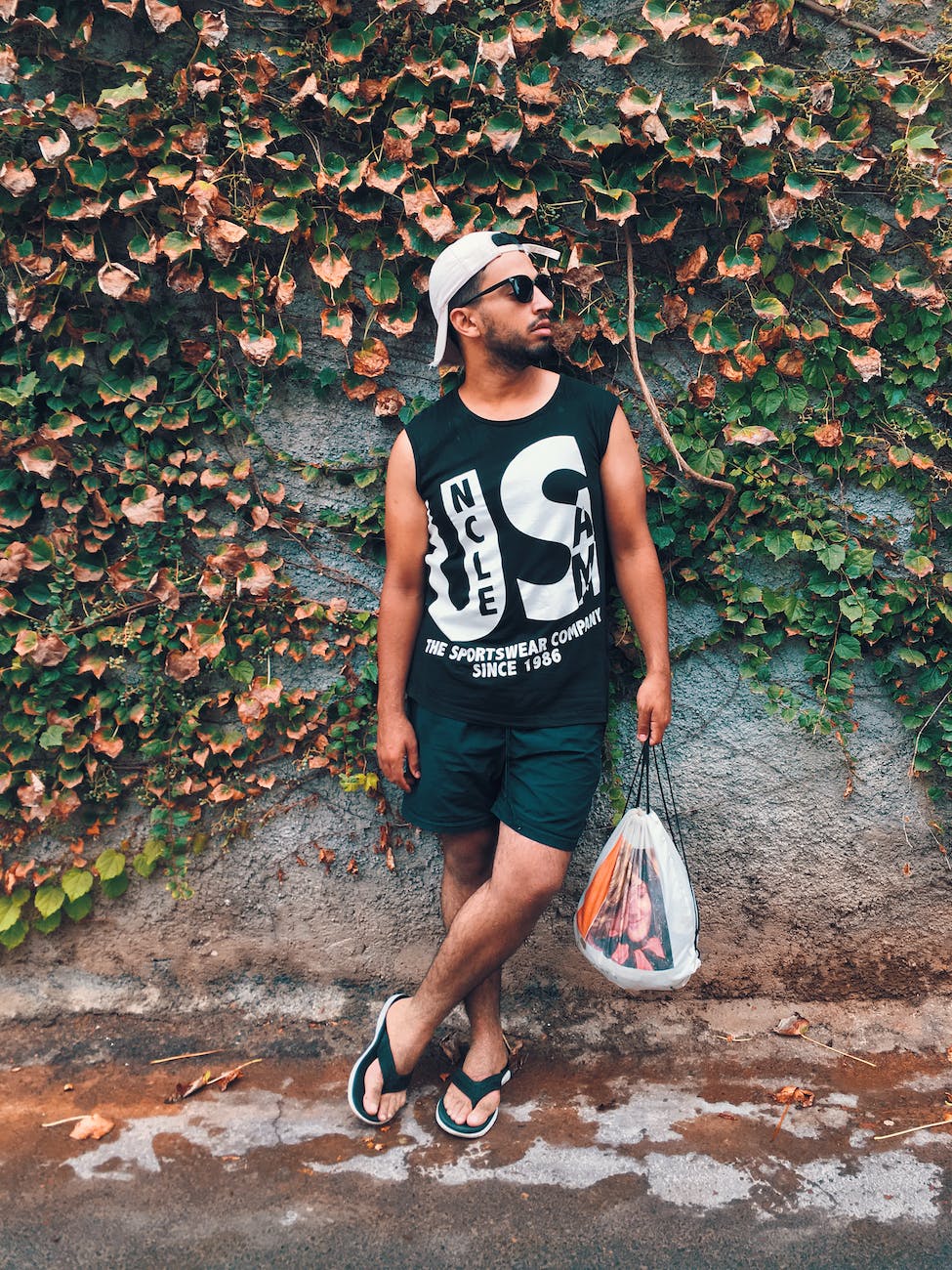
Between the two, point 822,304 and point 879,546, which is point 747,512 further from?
point 822,304

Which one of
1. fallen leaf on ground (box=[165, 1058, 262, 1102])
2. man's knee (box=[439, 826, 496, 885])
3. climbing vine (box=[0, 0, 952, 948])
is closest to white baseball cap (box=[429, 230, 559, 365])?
climbing vine (box=[0, 0, 952, 948])

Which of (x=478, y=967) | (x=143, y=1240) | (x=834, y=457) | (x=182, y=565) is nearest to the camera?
(x=143, y=1240)

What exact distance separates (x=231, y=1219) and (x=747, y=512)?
2236mm

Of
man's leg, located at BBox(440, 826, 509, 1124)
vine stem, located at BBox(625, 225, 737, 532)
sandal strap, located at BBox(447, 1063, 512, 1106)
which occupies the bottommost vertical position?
sandal strap, located at BBox(447, 1063, 512, 1106)

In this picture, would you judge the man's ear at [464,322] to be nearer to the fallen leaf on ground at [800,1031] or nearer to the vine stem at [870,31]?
the vine stem at [870,31]

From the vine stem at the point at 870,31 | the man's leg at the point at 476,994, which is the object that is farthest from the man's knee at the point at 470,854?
the vine stem at the point at 870,31

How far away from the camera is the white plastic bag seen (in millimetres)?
2322

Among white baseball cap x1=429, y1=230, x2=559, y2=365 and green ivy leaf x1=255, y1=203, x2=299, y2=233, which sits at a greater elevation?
green ivy leaf x1=255, y1=203, x2=299, y2=233

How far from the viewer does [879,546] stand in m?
2.62

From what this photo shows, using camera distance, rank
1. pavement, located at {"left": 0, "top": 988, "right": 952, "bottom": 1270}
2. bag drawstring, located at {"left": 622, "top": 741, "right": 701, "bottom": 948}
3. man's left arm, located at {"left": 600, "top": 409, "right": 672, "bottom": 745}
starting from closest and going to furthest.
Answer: pavement, located at {"left": 0, "top": 988, "right": 952, "bottom": 1270}
man's left arm, located at {"left": 600, "top": 409, "right": 672, "bottom": 745}
bag drawstring, located at {"left": 622, "top": 741, "right": 701, "bottom": 948}

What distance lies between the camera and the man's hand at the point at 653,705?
2.33 meters

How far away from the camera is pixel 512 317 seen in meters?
2.16

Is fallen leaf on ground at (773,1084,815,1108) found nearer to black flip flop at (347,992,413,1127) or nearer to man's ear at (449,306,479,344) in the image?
black flip flop at (347,992,413,1127)

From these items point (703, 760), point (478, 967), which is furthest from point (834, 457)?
point (478, 967)
